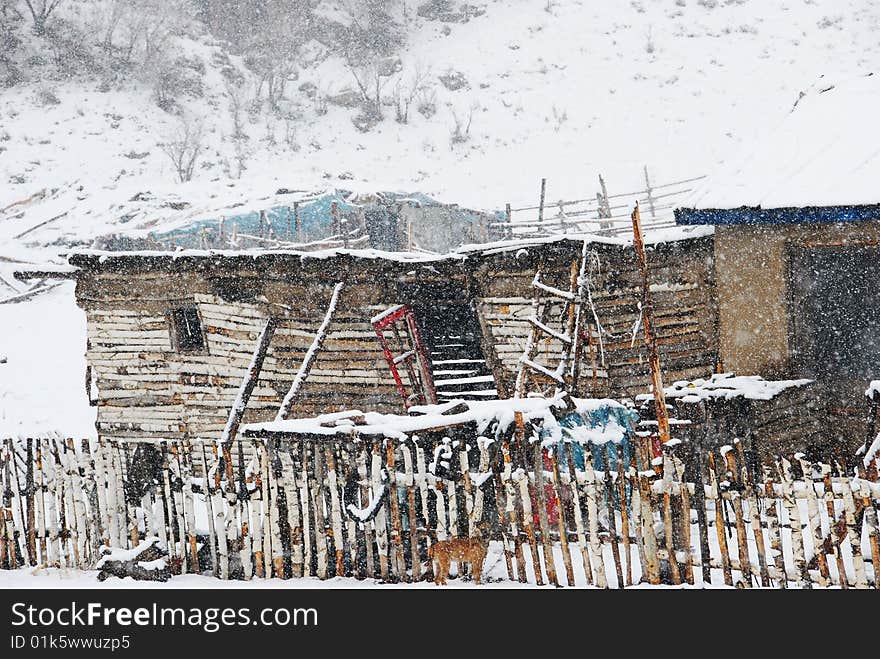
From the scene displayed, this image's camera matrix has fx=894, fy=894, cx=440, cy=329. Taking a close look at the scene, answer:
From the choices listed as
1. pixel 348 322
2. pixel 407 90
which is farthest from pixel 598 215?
pixel 407 90

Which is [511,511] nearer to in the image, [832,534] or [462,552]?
[462,552]

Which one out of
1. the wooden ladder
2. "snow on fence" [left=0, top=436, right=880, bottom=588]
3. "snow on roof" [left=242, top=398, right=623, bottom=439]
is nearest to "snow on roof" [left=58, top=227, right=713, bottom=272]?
the wooden ladder

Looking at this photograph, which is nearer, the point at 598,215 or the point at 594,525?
the point at 594,525

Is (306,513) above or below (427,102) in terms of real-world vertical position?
below

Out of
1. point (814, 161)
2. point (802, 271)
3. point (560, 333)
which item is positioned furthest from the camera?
point (560, 333)

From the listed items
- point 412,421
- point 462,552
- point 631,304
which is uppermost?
point 631,304

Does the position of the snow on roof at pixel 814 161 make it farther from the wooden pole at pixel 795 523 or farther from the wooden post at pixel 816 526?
the wooden pole at pixel 795 523

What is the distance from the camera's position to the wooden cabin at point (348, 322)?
1330 centimetres

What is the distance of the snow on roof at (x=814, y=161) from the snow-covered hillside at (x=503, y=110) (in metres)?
26.6

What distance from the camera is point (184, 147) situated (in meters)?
47.5

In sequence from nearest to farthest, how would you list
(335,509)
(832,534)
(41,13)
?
(832,534), (335,509), (41,13)

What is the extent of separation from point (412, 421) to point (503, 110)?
4840 cm

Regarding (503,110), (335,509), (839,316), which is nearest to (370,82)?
(503,110)

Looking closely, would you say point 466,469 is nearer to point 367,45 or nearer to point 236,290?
point 236,290
